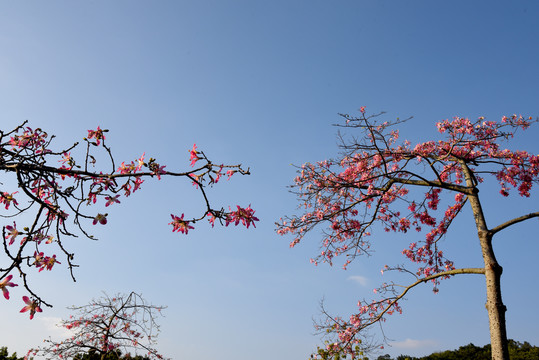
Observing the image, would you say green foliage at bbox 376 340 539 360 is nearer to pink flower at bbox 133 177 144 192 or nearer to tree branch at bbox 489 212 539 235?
tree branch at bbox 489 212 539 235

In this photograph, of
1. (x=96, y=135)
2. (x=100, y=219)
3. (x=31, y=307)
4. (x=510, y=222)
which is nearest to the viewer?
(x=31, y=307)

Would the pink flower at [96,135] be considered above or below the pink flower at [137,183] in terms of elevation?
above

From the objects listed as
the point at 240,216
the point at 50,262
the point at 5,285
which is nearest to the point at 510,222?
the point at 240,216

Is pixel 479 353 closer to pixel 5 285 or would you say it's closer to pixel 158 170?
pixel 158 170

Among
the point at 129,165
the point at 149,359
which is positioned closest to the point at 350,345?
the point at 149,359

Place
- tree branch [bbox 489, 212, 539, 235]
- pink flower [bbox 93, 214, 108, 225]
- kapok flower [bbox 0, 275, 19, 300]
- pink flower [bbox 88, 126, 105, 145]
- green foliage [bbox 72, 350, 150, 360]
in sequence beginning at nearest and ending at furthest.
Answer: kapok flower [bbox 0, 275, 19, 300]
pink flower [bbox 93, 214, 108, 225]
pink flower [bbox 88, 126, 105, 145]
tree branch [bbox 489, 212, 539, 235]
green foliage [bbox 72, 350, 150, 360]

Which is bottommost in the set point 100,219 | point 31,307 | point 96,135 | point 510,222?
Result: point 31,307

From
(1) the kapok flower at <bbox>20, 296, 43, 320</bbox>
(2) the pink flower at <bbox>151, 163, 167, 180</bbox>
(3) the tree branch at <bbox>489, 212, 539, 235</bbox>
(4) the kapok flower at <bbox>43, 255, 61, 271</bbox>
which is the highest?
(3) the tree branch at <bbox>489, 212, 539, 235</bbox>

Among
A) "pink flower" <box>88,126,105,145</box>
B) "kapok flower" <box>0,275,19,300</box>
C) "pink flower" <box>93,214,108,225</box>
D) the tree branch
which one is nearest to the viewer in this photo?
"kapok flower" <box>0,275,19,300</box>

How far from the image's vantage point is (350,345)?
8.95 m

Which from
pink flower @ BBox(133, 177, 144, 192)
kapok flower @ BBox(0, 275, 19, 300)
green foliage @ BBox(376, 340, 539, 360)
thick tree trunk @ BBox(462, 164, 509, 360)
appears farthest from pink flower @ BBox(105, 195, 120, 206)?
green foliage @ BBox(376, 340, 539, 360)

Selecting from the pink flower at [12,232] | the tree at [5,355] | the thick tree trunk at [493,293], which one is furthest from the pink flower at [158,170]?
the tree at [5,355]

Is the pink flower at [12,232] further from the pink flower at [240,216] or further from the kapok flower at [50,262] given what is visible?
the pink flower at [240,216]

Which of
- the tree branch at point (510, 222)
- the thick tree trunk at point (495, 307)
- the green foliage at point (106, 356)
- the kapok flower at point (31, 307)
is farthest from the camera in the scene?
the green foliage at point (106, 356)
